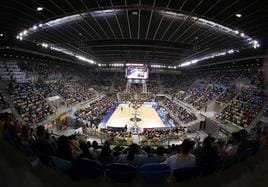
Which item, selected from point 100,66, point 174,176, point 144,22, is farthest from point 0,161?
point 100,66

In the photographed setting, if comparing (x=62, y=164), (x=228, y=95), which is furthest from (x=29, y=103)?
(x=228, y=95)

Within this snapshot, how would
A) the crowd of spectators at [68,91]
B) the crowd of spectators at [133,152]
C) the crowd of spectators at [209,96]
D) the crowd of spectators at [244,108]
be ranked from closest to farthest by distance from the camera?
the crowd of spectators at [133,152]
the crowd of spectators at [244,108]
the crowd of spectators at [68,91]
the crowd of spectators at [209,96]

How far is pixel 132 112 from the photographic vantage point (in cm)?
3388

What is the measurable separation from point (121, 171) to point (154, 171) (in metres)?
0.63

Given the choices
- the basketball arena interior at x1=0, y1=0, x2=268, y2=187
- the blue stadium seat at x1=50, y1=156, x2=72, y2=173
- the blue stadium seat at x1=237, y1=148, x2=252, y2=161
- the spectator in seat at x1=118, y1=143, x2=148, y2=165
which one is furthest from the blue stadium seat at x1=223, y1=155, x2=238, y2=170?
the blue stadium seat at x1=50, y1=156, x2=72, y2=173

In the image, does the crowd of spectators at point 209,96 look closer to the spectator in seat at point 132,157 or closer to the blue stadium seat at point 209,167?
the blue stadium seat at point 209,167

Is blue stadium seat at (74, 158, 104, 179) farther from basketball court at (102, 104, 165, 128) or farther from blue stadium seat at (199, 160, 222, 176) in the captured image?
basketball court at (102, 104, 165, 128)

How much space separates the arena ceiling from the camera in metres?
9.96

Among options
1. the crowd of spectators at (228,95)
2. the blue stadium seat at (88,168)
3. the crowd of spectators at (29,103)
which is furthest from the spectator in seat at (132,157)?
the crowd of spectators at (228,95)

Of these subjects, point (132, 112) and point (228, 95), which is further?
point (132, 112)

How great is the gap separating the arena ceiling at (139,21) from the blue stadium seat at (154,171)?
952cm

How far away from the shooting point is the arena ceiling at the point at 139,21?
9961 millimetres

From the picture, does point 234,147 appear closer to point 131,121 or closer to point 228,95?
point 228,95

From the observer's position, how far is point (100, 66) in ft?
159
